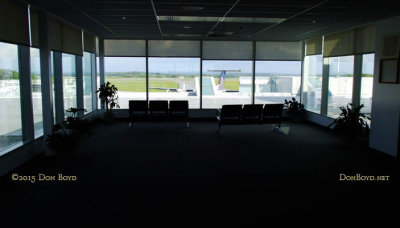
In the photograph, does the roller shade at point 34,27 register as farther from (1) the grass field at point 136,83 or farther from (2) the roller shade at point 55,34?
(1) the grass field at point 136,83

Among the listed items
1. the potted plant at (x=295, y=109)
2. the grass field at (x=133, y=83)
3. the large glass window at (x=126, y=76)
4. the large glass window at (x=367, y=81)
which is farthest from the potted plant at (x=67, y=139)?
the potted plant at (x=295, y=109)

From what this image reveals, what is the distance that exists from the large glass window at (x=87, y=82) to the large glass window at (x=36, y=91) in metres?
3.21

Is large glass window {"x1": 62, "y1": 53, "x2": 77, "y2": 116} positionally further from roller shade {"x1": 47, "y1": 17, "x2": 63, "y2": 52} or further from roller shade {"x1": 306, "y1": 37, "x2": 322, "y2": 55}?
roller shade {"x1": 306, "y1": 37, "x2": 322, "y2": 55}

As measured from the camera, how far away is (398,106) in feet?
23.2

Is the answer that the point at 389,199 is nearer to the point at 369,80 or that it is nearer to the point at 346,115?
the point at 346,115

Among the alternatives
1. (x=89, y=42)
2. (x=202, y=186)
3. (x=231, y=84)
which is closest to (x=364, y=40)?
(x=231, y=84)

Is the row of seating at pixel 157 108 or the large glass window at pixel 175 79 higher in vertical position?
the large glass window at pixel 175 79

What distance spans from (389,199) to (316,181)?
105 cm

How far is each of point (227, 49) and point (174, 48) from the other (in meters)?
1.97

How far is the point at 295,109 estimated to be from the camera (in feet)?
38.2

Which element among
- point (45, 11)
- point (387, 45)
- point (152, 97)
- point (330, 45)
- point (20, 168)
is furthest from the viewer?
point (152, 97)

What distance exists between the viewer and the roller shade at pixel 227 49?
12.4m

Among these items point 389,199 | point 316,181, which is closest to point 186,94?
point 316,181

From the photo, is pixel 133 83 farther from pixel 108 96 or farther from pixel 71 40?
pixel 71 40
